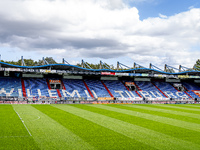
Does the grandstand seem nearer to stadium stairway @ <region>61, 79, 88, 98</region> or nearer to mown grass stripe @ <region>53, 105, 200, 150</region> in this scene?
stadium stairway @ <region>61, 79, 88, 98</region>

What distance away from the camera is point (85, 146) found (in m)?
11.7

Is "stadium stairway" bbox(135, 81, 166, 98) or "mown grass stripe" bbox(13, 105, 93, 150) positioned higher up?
"stadium stairway" bbox(135, 81, 166, 98)

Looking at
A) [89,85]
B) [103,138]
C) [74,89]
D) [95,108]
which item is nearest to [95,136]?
[103,138]

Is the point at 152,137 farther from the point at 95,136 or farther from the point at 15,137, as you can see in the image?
the point at 15,137

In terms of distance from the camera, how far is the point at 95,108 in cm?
3080

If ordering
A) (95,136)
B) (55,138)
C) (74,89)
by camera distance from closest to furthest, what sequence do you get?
1. (55,138)
2. (95,136)
3. (74,89)

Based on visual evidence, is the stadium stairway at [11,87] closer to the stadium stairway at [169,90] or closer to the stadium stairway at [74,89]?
the stadium stairway at [74,89]

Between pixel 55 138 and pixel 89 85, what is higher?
pixel 89 85

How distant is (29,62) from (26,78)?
60.8 meters

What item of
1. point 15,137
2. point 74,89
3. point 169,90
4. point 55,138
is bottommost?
point 55,138

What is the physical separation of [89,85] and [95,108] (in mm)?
17769

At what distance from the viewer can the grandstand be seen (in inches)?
1614

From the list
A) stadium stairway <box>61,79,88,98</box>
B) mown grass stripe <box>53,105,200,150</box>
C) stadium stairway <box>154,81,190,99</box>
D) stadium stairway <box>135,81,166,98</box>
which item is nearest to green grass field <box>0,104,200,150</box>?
mown grass stripe <box>53,105,200,150</box>

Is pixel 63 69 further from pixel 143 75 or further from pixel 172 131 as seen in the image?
pixel 172 131
